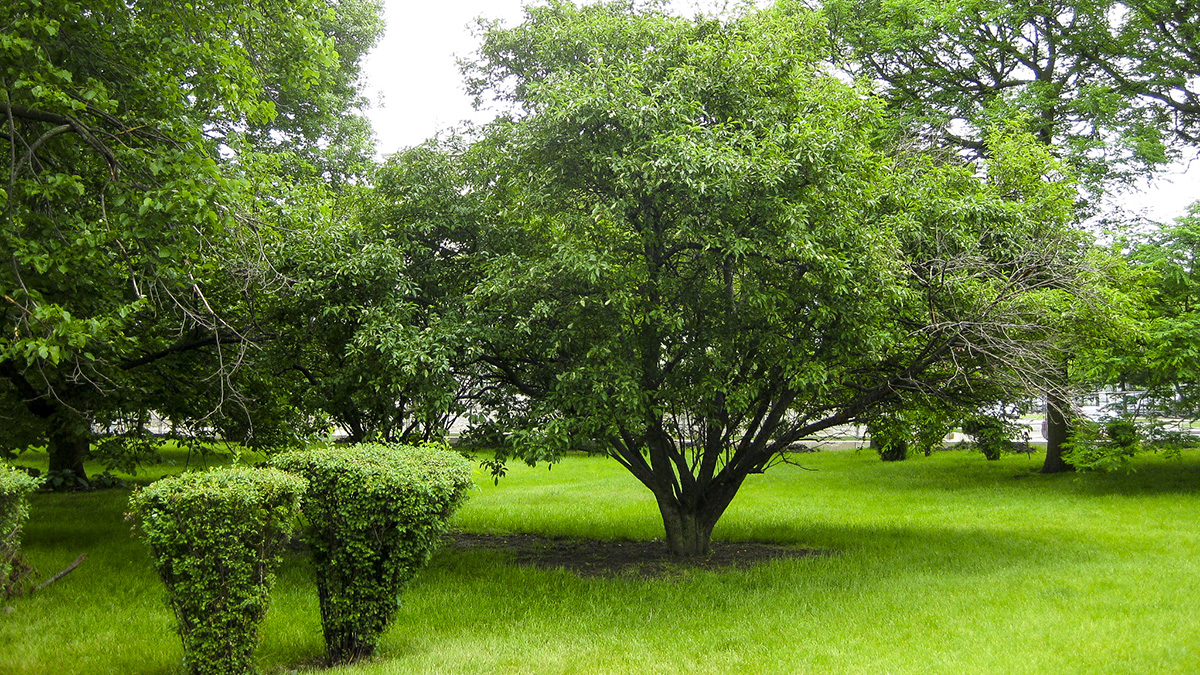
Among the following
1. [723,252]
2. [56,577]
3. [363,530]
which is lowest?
[56,577]

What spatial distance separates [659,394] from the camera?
9477 mm

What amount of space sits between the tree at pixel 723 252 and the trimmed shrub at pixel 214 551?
146 inches

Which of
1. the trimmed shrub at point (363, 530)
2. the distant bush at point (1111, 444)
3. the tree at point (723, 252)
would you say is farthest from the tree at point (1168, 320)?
the trimmed shrub at point (363, 530)

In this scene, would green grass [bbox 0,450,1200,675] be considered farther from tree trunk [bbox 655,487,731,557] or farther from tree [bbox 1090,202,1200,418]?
tree [bbox 1090,202,1200,418]

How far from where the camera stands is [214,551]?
531 centimetres

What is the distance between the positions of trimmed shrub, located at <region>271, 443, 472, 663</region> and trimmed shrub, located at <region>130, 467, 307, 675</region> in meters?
0.57

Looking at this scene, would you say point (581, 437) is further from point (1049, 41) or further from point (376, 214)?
point (1049, 41)

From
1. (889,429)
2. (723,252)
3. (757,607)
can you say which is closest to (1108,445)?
(889,429)

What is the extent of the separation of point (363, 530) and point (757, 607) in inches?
174

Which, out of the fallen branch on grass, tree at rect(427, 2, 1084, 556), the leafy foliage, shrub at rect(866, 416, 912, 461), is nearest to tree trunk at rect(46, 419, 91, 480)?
the fallen branch on grass

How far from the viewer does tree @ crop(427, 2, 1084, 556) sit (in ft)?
29.0

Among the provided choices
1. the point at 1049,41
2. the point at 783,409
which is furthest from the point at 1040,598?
the point at 1049,41

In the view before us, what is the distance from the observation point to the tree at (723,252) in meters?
8.84

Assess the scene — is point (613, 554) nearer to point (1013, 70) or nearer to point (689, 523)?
point (689, 523)
